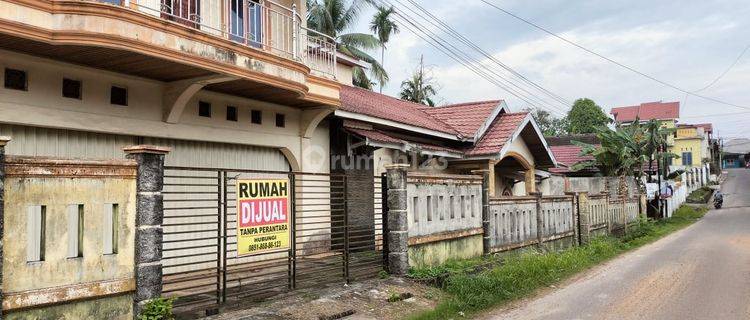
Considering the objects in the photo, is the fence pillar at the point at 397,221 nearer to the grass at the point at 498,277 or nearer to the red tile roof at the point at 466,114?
the grass at the point at 498,277

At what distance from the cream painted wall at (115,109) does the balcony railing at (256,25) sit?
1.02 metres

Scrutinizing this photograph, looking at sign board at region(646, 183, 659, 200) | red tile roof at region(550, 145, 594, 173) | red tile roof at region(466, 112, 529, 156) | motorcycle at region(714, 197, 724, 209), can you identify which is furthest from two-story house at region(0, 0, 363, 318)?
motorcycle at region(714, 197, 724, 209)

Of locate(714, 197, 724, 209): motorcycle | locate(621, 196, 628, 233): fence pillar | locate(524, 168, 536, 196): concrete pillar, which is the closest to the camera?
locate(524, 168, 536, 196): concrete pillar

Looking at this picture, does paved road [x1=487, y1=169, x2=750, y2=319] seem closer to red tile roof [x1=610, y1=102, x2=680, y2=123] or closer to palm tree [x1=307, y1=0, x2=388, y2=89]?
palm tree [x1=307, y1=0, x2=388, y2=89]

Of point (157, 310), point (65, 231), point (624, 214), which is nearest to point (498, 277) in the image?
point (157, 310)

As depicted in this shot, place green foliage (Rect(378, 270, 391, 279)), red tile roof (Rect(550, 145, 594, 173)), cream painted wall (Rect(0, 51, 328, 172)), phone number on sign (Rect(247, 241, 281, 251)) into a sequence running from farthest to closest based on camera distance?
red tile roof (Rect(550, 145, 594, 173)), green foliage (Rect(378, 270, 391, 279)), phone number on sign (Rect(247, 241, 281, 251)), cream painted wall (Rect(0, 51, 328, 172))

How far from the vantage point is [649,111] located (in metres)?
65.8

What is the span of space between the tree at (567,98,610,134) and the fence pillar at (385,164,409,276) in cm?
4971

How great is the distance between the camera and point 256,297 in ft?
23.0

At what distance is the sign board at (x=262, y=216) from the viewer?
6668mm

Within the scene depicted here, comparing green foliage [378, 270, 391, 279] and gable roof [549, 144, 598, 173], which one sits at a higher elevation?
gable roof [549, 144, 598, 173]

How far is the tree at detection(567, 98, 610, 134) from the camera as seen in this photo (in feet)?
180

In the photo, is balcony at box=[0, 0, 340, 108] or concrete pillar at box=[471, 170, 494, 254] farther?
concrete pillar at box=[471, 170, 494, 254]

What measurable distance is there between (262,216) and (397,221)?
8.20 ft
